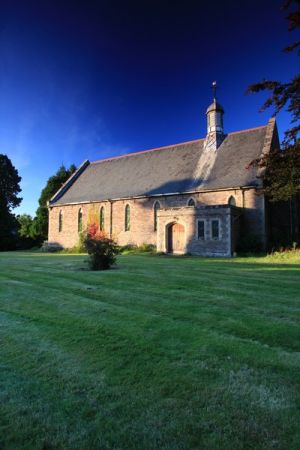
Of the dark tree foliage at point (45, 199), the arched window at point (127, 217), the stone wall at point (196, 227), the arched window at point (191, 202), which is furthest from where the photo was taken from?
the dark tree foliage at point (45, 199)

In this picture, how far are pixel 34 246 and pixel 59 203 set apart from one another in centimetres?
1114

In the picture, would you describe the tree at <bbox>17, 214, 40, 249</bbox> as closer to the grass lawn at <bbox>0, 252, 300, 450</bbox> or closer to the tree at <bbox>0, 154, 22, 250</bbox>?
the tree at <bbox>0, 154, 22, 250</bbox>

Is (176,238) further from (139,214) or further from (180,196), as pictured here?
(139,214)

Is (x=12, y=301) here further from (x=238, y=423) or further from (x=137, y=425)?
(x=238, y=423)

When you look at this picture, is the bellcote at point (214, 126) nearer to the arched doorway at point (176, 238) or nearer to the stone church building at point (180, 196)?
the stone church building at point (180, 196)

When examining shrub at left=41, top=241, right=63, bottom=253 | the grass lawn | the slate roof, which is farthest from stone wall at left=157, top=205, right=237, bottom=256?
the grass lawn

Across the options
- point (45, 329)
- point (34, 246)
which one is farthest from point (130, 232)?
point (45, 329)

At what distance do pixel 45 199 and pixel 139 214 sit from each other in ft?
71.2

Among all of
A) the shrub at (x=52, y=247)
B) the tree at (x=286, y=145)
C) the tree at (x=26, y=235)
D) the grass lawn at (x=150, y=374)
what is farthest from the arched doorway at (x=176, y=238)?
the tree at (x=26, y=235)

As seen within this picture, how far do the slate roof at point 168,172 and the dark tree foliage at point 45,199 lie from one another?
7.65 metres

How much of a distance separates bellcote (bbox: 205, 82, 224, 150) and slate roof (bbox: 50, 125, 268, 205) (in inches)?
23.5

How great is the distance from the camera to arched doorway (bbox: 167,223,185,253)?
78.3 ft

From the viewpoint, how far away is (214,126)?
28.8 m

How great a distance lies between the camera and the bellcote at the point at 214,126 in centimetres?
2831
